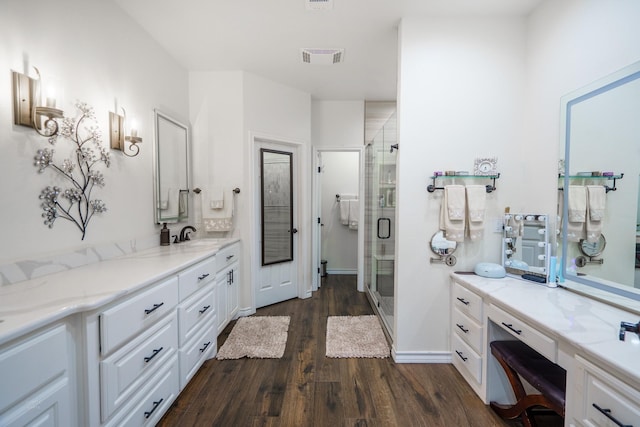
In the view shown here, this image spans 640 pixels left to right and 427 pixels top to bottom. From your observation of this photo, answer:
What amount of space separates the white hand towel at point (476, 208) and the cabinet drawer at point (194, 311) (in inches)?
82.8

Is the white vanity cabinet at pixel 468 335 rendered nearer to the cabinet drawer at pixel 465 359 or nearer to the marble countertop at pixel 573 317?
the cabinet drawer at pixel 465 359

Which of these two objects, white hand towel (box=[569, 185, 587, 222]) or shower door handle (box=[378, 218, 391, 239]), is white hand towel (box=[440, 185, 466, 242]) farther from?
shower door handle (box=[378, 218, 391, 239])

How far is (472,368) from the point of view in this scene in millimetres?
1860

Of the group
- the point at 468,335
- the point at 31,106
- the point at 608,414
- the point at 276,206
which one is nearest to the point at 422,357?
the point at 468,335

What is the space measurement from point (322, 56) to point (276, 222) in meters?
1.93

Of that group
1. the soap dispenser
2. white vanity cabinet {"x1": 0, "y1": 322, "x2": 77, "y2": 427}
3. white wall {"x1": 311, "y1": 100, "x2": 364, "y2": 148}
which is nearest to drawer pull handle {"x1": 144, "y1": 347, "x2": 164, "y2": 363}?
white vanity cabinet {"x1": 0, "y1": 322, "x2": 77, "y2": 427}

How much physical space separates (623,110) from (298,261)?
3136 mm

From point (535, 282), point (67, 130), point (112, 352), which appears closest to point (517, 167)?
point (535, 282)

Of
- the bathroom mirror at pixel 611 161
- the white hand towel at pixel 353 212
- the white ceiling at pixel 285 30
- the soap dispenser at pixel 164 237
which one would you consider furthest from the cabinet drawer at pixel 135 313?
the white hand towel at pixel 353 212

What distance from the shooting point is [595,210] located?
1.57 meters

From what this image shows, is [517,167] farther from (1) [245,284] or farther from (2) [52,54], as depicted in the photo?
(2) [52,54]

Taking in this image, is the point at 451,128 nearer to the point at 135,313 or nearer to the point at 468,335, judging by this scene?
the point at 468,335

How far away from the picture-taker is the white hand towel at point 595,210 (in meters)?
1.53

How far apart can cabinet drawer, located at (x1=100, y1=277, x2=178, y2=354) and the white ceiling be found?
204 centimetres
